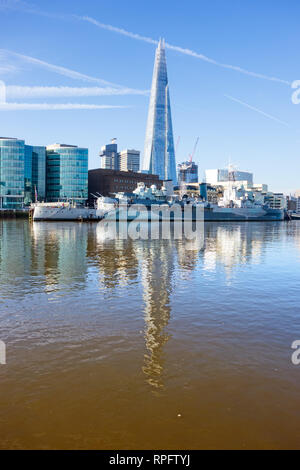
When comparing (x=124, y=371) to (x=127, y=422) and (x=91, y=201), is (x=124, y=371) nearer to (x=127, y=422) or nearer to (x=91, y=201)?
(x=127, y=422)

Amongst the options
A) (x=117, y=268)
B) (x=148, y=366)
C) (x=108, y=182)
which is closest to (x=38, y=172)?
(x=108, y=182)

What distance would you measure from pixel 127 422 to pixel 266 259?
2365 centimetres

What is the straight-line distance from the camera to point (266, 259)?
27500mm

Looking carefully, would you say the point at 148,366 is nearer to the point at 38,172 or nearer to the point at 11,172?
the point at 11,172

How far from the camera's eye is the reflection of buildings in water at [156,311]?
26.3 feet

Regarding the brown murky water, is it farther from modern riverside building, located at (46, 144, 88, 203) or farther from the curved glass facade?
modern riverside building, located at (46, 144, 88, 203)

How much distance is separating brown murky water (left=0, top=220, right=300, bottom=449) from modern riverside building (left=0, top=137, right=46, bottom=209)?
464 feet

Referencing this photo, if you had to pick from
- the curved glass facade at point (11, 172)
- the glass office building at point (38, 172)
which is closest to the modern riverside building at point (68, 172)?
the glass office building at point (38, 172)

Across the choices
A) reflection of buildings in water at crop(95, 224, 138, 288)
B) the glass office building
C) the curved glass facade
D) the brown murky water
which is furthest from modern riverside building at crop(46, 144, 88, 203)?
Answer: the brown murky water

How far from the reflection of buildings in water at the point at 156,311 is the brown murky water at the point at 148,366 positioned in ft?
0.16

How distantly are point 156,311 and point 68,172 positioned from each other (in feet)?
518

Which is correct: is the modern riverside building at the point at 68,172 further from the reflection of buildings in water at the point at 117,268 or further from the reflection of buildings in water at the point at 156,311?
the reflection of buildings in water at the point at 156,311

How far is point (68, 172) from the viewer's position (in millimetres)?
162250
